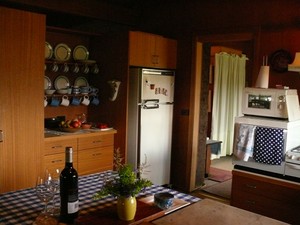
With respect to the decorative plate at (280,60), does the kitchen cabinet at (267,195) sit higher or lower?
lower

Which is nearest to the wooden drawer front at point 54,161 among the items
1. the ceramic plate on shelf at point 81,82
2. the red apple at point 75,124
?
the red apple at point 75,124

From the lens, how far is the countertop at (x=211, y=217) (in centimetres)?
142

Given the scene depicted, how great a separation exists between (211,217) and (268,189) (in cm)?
178

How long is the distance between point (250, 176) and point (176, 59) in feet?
6.35

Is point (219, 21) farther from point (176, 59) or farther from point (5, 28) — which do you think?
point (5, 28)

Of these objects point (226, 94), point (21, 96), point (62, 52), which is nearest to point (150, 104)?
point (62, 52)

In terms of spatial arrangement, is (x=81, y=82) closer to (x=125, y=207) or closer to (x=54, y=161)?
(x=54, y=161)

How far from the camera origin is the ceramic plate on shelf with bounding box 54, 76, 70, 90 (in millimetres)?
3998

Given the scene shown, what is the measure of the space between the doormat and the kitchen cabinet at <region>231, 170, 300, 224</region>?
1.79 m

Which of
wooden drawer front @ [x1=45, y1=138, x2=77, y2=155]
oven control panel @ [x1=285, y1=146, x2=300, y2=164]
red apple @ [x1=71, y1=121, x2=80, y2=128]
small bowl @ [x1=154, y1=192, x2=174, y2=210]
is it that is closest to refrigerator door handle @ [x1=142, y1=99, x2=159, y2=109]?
red apple @ [x1=71, y1=121, x2=80, y2=128]

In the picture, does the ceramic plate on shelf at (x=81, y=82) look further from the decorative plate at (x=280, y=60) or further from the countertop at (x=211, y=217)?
the countertop at (x=211, y=217)

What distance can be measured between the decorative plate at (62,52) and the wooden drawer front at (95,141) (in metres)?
1.00

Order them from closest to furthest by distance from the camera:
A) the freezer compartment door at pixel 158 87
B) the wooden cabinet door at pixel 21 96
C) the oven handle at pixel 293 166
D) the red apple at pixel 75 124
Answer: the oven handle at pixel 293 166 < the wooden cabinet door at pixel 21 96 < the red apple at pixel 75 124 < the freezer compartment door at pixel 158 87

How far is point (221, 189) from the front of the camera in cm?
454
